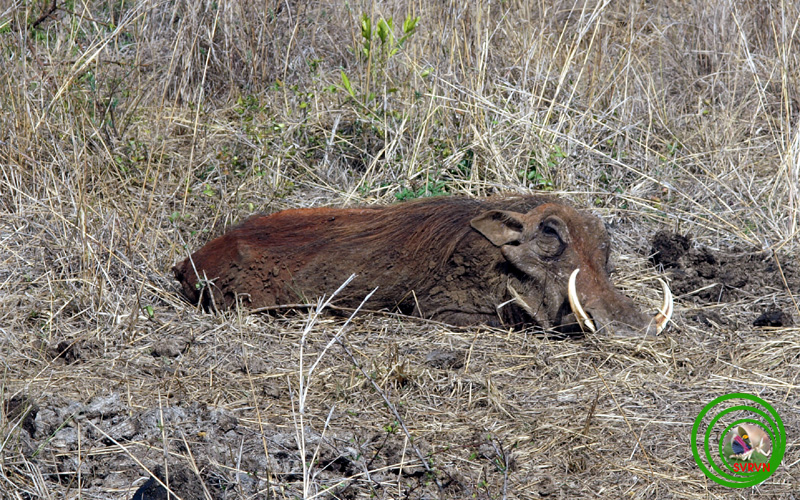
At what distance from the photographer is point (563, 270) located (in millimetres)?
4113

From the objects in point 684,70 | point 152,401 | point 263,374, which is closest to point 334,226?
point 263,374

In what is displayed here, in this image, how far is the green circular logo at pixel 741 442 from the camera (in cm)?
288

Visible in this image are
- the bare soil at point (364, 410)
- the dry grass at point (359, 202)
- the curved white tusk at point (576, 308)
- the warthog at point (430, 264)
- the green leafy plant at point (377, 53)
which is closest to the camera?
the bare soil at point (364, 410)

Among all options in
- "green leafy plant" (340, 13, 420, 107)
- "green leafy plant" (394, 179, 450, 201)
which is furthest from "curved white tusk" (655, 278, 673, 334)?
"green leafy plant" (340, 13, 420, 107)

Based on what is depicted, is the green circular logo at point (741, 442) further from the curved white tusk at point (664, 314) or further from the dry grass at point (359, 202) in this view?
the curved white tusk at point (664, 314)

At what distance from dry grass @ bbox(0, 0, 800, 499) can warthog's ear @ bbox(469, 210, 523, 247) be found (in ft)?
1.56

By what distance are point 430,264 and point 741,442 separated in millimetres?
1706

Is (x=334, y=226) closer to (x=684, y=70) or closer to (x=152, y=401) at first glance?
(x=152, y=401)

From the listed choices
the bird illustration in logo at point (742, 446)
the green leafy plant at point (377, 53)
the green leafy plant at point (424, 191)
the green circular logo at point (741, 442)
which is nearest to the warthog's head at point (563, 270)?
the green circular logo at point (741, 442)

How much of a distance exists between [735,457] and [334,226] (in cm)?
219

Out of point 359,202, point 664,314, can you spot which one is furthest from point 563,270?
point 359,202

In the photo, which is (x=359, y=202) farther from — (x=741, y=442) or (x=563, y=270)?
(x=741, y=442)

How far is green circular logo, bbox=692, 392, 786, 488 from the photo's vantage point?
113 inches

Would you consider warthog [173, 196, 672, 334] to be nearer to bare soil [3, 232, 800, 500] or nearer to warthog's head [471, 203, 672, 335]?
warthog's head [471, 203, 672, 335]
